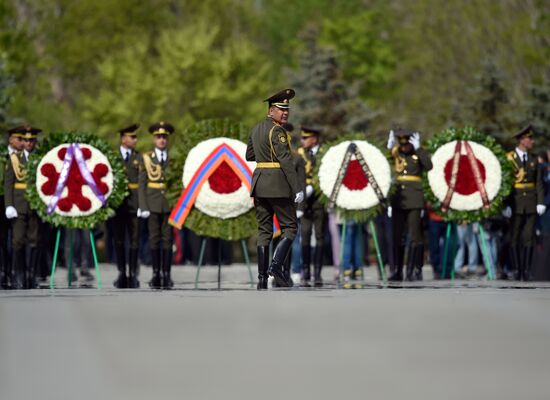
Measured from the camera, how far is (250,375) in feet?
36.5

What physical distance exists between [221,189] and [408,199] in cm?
317

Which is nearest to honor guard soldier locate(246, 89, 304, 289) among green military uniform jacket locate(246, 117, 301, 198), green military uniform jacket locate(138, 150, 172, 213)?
green military uniform jacket locate(246, 117, 301, 198)

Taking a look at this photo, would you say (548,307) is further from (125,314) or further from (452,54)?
(452,54)

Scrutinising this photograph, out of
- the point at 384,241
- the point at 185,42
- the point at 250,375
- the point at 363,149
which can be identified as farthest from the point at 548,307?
the point at 185,42

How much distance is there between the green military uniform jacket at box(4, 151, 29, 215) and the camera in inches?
854

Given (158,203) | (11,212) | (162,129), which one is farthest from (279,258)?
(11,212)

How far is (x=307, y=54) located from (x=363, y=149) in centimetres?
3047

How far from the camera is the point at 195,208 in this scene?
2169 cm

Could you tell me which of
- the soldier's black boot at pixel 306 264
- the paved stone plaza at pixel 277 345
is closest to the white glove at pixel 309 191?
the soldier's black boot at pixel 306 264

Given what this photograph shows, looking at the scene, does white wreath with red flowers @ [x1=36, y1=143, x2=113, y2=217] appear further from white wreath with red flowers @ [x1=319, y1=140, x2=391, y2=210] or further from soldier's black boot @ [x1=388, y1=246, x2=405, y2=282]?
soldier's black boot @ [x1=388, y1=246, x2=405, y2=282]

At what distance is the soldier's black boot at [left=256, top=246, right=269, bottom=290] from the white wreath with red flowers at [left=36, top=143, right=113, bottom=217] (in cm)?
Answer: 335

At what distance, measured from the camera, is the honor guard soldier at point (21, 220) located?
21.7m

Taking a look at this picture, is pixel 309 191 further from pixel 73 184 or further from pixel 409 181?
pixel 73 184

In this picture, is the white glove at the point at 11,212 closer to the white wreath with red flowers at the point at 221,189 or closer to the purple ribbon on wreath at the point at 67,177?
the purple ribbon on wreath at the point at 67,177
